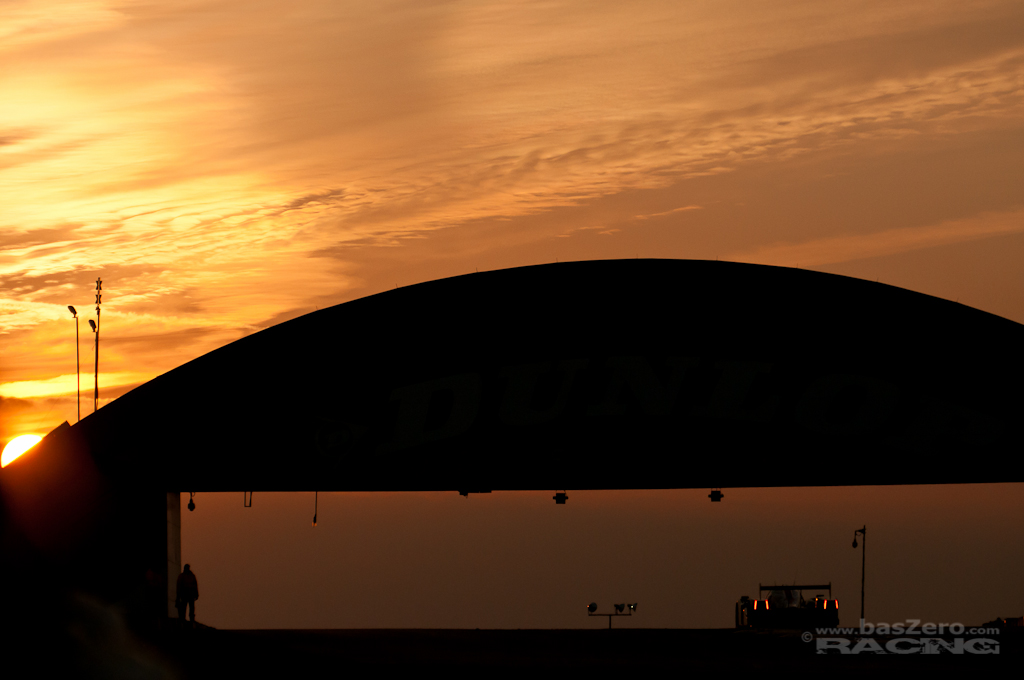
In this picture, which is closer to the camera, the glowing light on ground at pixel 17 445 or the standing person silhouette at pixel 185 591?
the glowing light on ground at pixel 17 445

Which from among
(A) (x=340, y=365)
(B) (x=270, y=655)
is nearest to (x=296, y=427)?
(A) (x=340, y=365)

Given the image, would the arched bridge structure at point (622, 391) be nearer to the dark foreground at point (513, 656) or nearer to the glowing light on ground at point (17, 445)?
the glowing light on ground at point (17, 445)

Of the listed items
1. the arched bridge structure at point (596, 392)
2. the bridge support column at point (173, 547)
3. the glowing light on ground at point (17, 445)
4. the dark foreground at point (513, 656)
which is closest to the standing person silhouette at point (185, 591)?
the bridge support column at point (173, 547)

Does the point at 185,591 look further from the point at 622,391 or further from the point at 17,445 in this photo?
the point at 622,391

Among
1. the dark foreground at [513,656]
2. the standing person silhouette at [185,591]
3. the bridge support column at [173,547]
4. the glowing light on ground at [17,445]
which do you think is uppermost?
the glowing light on ground at [17,445]

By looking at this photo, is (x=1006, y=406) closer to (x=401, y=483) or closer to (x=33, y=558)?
(x=401, y=483)

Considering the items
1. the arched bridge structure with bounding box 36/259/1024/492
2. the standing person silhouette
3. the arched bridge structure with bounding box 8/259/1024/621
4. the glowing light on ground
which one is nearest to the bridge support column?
the standing person silhouette

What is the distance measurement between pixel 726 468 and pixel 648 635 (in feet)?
47.3

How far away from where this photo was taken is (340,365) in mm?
21656

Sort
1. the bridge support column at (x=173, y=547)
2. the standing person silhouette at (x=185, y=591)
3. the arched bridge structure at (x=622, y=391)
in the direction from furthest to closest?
1. the standing person silhouette at (x=185, y=591)
2. the bridge support column at (x=173, y=547)
3. the arched bridge structure at (x=622, y=391)

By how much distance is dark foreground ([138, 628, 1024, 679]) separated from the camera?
19891 mm

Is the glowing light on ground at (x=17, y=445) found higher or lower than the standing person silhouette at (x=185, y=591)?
higher

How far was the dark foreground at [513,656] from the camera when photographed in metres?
19.9

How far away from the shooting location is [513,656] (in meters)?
23.1
